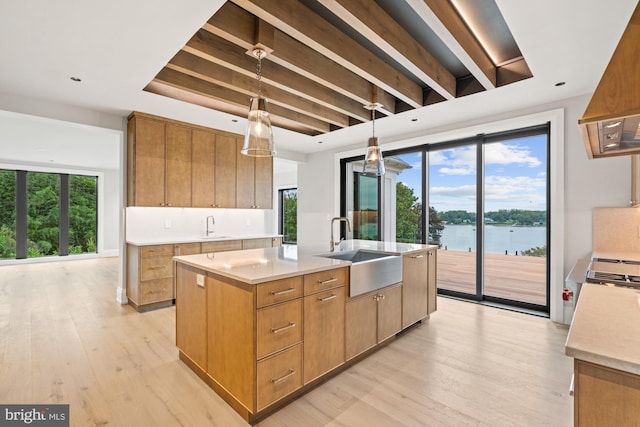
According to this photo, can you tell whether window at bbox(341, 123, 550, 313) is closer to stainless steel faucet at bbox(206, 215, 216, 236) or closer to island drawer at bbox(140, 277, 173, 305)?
stainless steel faucet at bbox(206, 215, 216, 236)

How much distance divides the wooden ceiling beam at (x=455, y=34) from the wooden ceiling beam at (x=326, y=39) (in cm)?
68

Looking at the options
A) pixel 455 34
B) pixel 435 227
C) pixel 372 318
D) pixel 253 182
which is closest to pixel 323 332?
pixel 372 318

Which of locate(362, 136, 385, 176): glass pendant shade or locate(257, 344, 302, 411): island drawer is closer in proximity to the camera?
locate(257, 344, 302, 411): island drawer

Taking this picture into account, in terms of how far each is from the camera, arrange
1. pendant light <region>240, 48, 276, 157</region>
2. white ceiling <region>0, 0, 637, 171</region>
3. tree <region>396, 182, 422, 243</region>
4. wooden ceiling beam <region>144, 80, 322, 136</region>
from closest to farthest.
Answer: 1. white ceiling <region>0, 0, 637, 171</region>
2. pendant light <region>240, 48, 276, 157</region>
3. wooden ceiling beam <region>144, 80, 322, 136</region>
4. tree <region>396, 182, 422, 243</region>

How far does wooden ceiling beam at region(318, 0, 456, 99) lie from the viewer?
6.63 feet

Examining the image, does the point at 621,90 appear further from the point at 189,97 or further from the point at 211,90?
the point at 189,97

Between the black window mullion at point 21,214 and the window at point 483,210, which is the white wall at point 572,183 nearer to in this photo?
the window at point 483,210

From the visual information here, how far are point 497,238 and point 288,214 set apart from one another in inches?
255

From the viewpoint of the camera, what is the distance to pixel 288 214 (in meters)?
9.80

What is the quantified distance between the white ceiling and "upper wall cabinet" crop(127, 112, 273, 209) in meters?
0.42

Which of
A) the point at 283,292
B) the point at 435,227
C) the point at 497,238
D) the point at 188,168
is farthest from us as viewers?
the point at 435,227

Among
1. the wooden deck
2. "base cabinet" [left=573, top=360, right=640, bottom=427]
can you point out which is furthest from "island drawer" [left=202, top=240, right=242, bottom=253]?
"base cabinet" [left=573, top=360, right=640, bottom=427]

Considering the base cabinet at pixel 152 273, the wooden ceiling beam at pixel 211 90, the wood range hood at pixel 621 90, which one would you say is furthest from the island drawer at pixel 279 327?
the base cabinet at pixel 152 273

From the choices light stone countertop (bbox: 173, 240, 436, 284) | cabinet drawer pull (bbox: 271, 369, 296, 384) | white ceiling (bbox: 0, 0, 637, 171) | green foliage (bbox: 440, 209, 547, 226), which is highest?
white ceiling (bbox: 0, 0, 637, 171)
